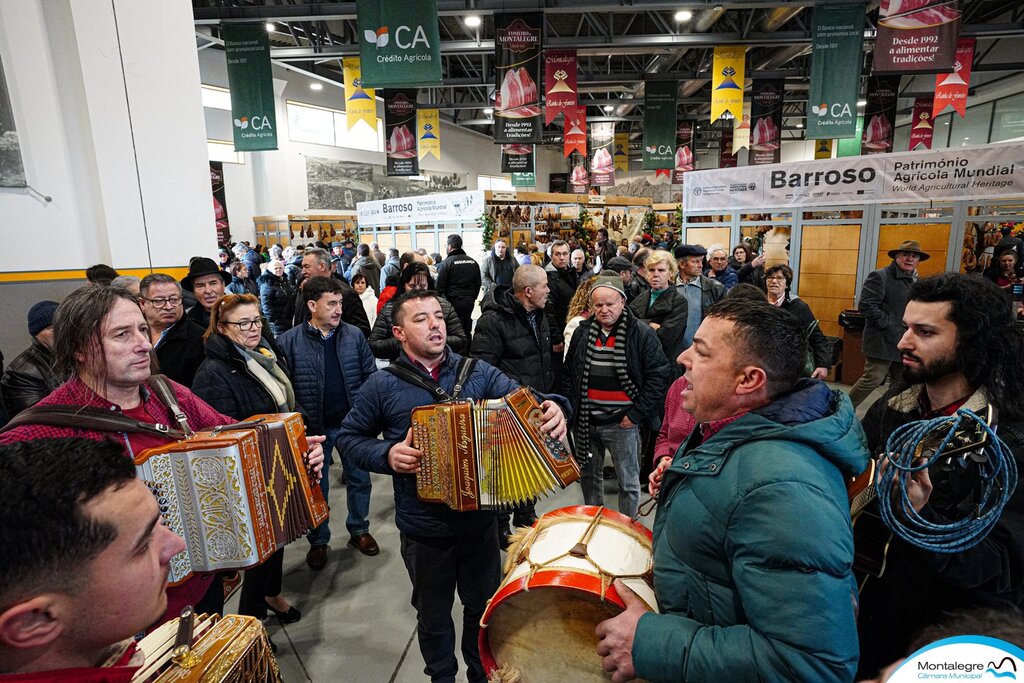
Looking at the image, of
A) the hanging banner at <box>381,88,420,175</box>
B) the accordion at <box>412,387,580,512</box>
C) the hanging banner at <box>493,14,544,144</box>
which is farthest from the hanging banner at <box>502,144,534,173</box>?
the accordion at <box>412,387,580,512</box>

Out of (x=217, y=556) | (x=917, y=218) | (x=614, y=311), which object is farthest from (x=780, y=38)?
(x=217, y=556)

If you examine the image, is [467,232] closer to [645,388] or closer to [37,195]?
[37,195]

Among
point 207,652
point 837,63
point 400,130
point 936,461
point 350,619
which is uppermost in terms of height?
point 400,130

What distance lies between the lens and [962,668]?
2.73 ft

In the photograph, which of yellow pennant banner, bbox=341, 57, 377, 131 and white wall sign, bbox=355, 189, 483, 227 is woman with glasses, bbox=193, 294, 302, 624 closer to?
white wall sign, bbox=355, 189, 483, 227

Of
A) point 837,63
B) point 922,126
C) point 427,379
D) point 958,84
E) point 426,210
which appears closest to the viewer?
point 427,379

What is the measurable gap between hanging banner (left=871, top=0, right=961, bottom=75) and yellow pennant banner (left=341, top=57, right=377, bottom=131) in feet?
31.4

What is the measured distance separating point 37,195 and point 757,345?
23.8 feet

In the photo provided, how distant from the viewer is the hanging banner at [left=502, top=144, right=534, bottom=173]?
1484cm

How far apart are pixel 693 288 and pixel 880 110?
1466cm

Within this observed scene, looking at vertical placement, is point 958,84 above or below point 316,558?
above

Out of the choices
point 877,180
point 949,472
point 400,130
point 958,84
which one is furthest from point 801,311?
point 400,130

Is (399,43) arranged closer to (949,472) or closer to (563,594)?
(563,594)

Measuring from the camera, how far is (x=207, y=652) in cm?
129
